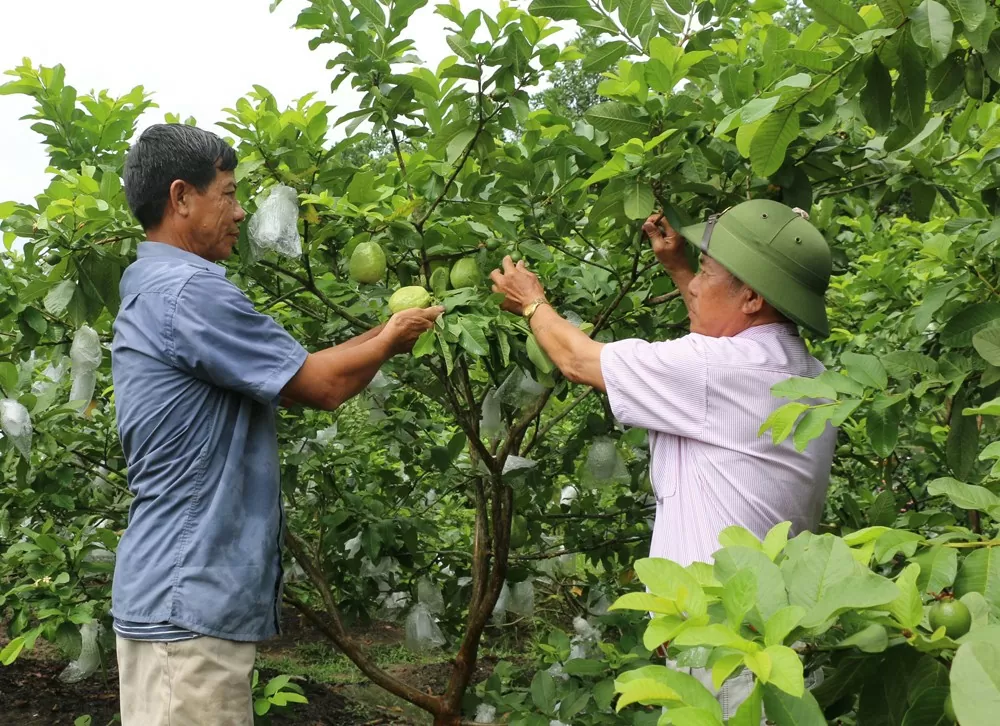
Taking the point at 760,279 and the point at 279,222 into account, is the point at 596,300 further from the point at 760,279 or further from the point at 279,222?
the point at 279,222

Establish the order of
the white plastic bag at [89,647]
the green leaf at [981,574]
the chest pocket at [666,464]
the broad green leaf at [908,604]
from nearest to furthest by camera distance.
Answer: the broad green leaf at [908,604]
the green leaf at [981,574]
the chest pocket at [666,464]
the white plastic bag at [89,647]

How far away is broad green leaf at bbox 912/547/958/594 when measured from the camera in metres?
1.02

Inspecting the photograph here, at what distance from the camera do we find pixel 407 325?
196 centimetres

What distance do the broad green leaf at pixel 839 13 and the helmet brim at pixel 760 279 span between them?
49 cm

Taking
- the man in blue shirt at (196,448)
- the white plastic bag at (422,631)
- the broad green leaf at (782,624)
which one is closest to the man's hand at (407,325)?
the man in blue shirt at (196,448)

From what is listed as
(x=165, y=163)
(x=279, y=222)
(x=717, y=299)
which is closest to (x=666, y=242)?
(x=717, y=299)

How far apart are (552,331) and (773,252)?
1.53 feet

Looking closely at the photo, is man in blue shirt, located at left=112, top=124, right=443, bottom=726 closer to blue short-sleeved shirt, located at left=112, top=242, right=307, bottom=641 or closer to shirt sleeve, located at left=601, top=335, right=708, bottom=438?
blue short-sleeved shirt, located at left=112, top=242, right=307, bottom=641

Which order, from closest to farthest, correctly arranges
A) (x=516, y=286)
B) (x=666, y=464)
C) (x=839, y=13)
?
(x=839, y=13)
(x=666, y=464)
(x=516, y=286)

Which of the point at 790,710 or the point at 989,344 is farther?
the point at 989,344

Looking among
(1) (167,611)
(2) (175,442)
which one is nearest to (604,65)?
(2) (175,442)

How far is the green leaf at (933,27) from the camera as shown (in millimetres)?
1307

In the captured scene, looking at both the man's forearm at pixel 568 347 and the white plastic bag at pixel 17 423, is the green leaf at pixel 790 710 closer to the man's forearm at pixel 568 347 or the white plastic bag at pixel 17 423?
the man's forearm at pixel 568 347

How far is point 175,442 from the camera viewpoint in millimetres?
1861
